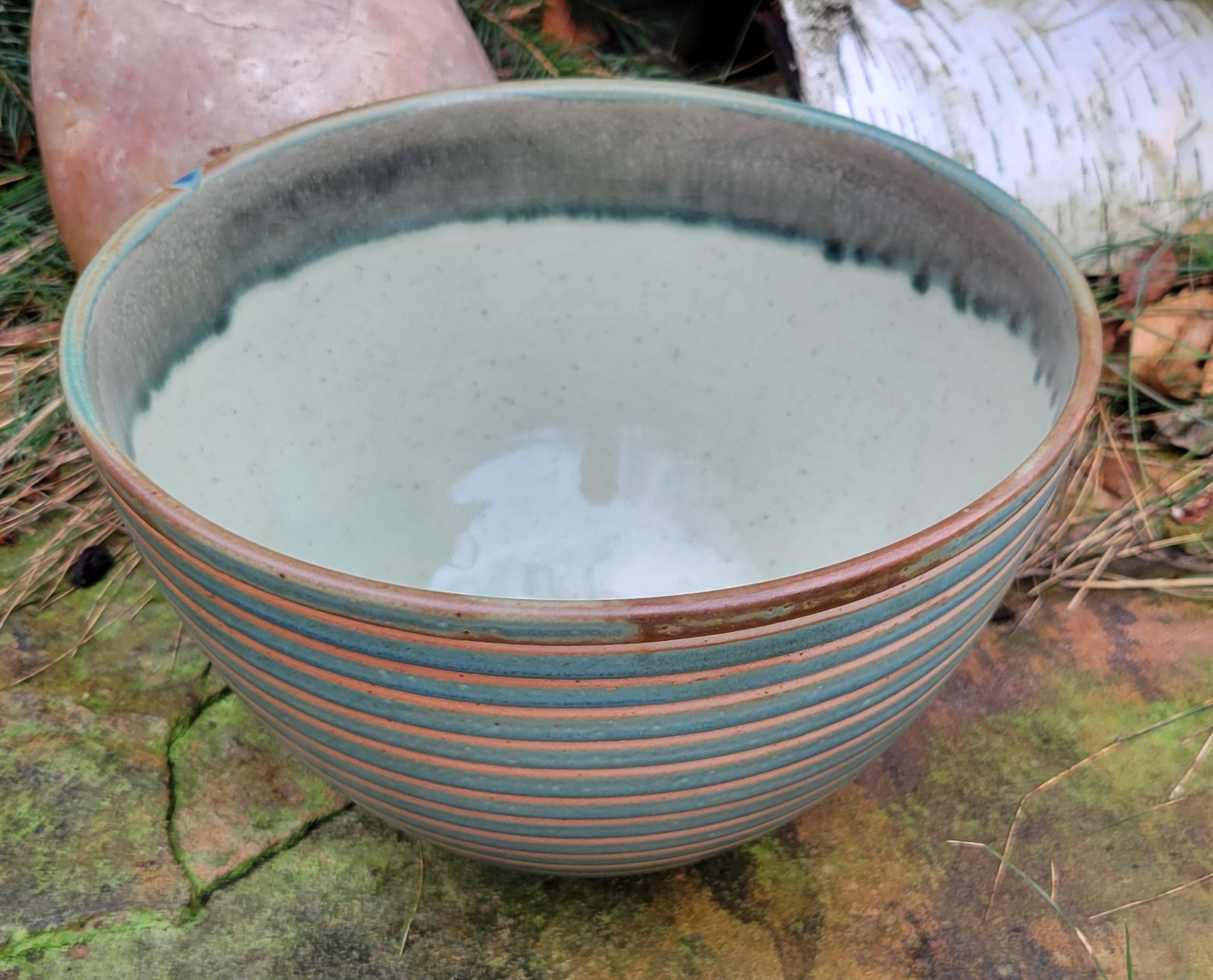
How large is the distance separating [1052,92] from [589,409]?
0.81 metres

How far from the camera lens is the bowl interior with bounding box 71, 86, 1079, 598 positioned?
674 mm

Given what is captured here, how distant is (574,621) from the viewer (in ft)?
1.32

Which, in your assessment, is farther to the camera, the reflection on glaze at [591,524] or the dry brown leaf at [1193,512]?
the dry brown leaf at [1193,512]

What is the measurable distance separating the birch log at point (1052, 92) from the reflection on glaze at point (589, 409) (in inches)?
21.2

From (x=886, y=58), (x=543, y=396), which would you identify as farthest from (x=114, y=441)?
(x=886, y=58)

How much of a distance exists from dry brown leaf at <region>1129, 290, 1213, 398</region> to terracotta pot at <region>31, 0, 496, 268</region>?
0.76 metres

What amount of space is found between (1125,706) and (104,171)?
968 mm

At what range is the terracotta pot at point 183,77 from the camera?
0.88 metres

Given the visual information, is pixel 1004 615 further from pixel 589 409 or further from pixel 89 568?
pixel 89 568

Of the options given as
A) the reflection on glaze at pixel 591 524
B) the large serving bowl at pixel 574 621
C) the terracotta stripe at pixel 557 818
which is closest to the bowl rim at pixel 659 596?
the large serving bowl at pixel 574 621

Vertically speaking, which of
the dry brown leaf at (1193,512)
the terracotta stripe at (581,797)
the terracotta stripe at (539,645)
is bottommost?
the dry brown leaf at (1193,512)

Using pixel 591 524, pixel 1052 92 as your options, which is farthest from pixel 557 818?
pixel 1052 92

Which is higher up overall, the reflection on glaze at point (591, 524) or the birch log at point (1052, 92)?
the birch log at point (1052, 92)

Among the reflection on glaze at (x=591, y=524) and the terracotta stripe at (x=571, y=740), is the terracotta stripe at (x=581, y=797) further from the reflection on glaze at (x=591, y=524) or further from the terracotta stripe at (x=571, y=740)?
the reflection on glaze at (x=591, y=524)
